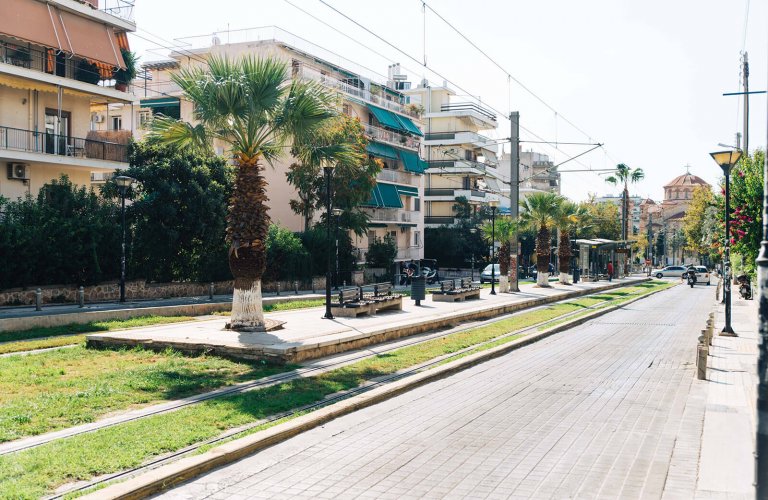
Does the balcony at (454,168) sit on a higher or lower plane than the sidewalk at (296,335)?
higher

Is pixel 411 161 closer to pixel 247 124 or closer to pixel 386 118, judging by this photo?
pixel 386 118

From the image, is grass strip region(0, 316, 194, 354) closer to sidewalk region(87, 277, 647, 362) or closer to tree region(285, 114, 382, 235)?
sidewalk region(87, 277, 647, 362)

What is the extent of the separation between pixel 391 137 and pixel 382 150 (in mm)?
2420

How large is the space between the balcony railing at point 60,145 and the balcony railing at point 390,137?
78.0 feet

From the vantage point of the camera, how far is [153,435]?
801cm

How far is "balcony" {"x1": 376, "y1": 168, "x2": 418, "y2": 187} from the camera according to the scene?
175 feet

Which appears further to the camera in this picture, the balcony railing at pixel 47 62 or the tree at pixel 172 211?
the tree at pixel 172 211

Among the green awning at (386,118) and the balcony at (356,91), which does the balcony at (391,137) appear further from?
the balcony at (356,91)

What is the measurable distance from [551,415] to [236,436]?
4.40 meters

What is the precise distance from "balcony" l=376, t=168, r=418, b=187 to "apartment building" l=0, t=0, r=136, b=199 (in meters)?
23.8

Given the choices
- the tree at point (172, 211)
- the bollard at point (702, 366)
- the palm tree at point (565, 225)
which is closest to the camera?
the bollard at point (702, 366)

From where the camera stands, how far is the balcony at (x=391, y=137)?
52.2 meters

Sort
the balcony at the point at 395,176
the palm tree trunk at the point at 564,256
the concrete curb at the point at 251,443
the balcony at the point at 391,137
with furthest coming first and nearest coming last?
1. the balcony at the point at 395,176
2. the balcony at the point at 391,137
3. the palm tree trunk at the point at 564,256
4. the concrete curb at the point at 251,443

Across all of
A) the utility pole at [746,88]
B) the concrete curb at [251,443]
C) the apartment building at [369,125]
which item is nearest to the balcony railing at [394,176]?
the apartment building at [369,125]
